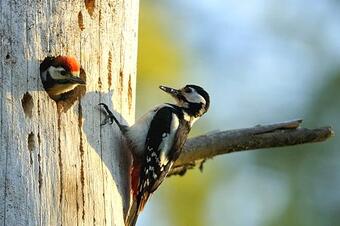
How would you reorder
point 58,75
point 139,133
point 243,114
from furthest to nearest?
point 243,114 < point 139,133 < point 58,75

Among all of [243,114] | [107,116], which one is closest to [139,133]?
[107,116]

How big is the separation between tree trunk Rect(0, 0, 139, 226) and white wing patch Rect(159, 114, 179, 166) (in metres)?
0.34

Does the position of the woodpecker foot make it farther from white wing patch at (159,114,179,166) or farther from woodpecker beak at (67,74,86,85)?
white wing patch at (159,114,179,166)

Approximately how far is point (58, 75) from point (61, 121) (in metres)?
0.18

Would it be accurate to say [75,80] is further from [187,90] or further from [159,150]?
[187,90]

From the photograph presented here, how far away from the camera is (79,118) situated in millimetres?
4188

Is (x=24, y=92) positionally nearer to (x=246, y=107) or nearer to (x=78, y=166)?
Result: (x=78, y=166)

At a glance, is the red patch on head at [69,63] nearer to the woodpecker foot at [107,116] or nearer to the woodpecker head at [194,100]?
the woodpecker foot at [107,116]

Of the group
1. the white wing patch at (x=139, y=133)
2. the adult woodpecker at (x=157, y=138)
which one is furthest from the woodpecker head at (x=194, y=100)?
the white wing patch at (x=139, y=133)

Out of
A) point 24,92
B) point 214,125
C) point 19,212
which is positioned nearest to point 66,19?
point 24,92

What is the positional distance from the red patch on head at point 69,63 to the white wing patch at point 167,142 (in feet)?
2.44

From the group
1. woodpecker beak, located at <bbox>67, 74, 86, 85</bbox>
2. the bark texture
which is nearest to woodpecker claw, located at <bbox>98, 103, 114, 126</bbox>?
woodpecker beak, located at <bbox>67, 74, 86, 85</bbox>

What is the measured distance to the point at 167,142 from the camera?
482cm

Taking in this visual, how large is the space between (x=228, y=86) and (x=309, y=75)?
2.87ft
